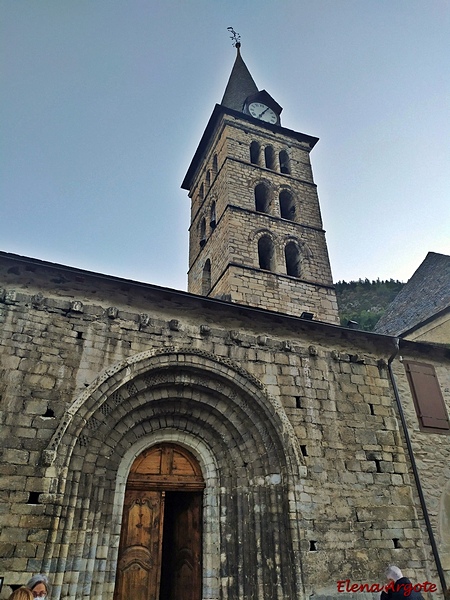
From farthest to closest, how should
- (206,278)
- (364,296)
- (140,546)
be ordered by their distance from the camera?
(364,296) → (206,278) → (140,546)

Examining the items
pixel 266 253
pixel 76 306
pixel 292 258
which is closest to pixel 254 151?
pixel 266 253

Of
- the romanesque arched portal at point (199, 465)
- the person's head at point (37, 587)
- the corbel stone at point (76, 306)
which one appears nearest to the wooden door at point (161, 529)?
the romanesque arched portal at point (199, 465)

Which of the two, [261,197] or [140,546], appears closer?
[140,546]

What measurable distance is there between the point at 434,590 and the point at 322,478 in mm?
2447

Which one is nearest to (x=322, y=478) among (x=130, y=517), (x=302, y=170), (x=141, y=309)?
(x=130, y=517)

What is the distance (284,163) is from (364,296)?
28.1m

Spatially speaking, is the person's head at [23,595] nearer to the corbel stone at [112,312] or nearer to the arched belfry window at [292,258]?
the corbel stone at [112,312]

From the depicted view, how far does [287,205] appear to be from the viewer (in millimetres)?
15914

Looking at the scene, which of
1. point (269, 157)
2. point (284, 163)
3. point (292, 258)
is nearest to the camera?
point (292, 258)

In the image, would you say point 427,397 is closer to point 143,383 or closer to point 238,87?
point 143,383

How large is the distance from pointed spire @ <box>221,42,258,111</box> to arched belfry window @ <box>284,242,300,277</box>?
7.59 meters

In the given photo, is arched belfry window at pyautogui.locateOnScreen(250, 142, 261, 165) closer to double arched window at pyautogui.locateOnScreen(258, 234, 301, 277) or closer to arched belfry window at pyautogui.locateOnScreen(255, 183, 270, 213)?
arched belfry window at pyautogui.locateOnScreen(255, 183, 270, 213)

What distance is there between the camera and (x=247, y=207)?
1438 centimetres

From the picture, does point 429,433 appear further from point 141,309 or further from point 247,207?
point 247,207
